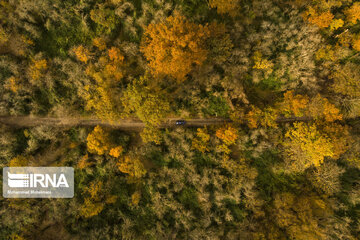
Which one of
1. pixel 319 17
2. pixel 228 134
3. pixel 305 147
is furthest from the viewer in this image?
pixel 228 134

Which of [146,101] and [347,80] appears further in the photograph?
[347,80]

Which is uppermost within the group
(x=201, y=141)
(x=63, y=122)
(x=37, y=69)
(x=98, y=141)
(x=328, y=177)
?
(x=37, y=69)

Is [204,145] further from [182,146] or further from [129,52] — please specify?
[129,52]

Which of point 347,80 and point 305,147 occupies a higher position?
point 347,80

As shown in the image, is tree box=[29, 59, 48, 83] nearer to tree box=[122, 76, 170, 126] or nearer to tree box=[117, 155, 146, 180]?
tree box=[122, 76, 170, 126]

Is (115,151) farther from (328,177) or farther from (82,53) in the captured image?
(328,177)

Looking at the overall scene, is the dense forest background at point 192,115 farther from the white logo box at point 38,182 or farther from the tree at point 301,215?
the white logo box at point 38,182

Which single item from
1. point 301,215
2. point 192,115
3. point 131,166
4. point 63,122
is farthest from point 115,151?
point 301,215
